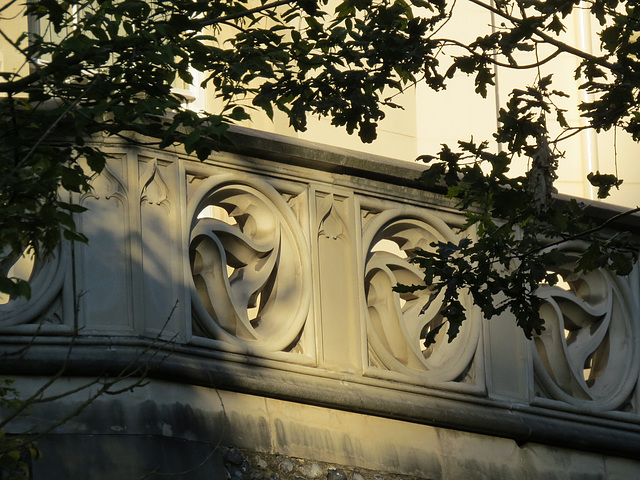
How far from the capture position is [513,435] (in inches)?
271

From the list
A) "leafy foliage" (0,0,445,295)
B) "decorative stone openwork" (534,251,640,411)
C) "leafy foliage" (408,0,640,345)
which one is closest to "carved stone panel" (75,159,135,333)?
"leafy foliage" (0,0,445,295)

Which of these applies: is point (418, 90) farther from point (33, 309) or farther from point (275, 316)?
point (33, 309)

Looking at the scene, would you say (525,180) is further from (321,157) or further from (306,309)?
(306,309)

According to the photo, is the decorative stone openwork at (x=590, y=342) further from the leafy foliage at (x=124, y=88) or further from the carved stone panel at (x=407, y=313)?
the leafy foliage at (x=124, y=88)

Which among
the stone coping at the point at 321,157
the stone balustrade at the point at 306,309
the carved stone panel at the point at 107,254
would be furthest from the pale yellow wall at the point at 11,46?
the carved stone panel at the point at 107,254

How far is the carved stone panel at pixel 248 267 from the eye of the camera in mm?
6273

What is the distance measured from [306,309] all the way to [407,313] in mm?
593

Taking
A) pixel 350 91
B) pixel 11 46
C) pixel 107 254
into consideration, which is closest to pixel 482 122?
pixel 11 46

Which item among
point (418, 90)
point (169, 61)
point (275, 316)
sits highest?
point (418, 90)

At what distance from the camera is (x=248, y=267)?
645 cm

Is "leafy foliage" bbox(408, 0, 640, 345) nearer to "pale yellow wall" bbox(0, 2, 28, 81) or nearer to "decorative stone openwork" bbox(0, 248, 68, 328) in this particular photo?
"decorative stone openwork" bbox(0, 248, 68, 328)

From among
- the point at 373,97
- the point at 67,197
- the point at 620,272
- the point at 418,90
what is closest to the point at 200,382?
the point at 67,197

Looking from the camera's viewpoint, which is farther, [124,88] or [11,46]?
[11,46]

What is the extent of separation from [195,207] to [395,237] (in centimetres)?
114
